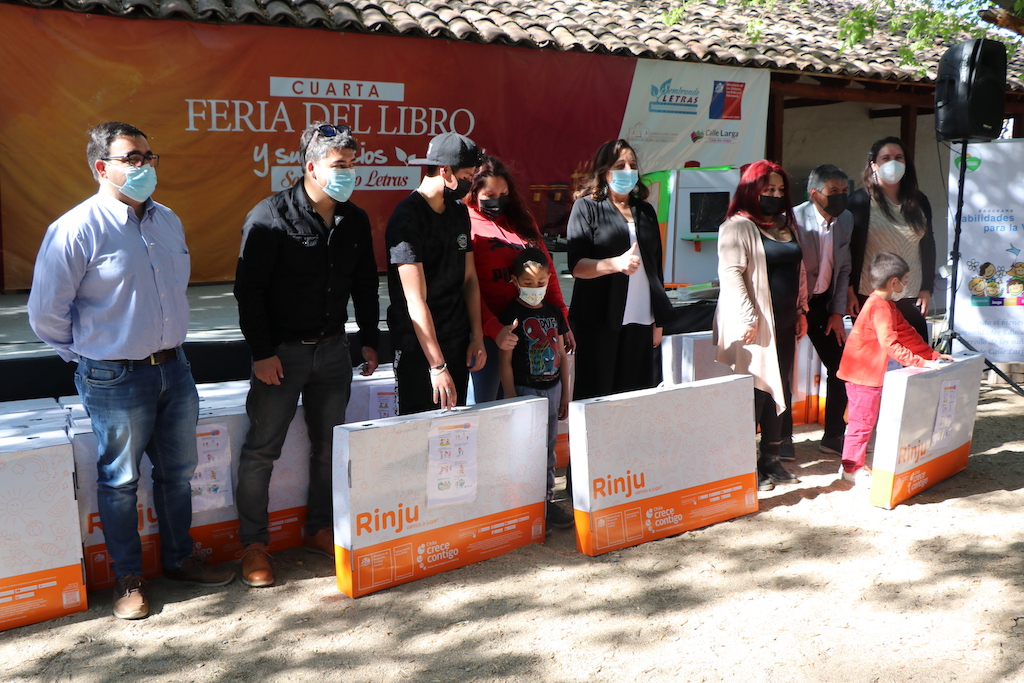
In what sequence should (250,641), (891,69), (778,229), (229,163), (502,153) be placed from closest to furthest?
(250,641) < (778,229) < (229,163) < (502,153) < (891,69)

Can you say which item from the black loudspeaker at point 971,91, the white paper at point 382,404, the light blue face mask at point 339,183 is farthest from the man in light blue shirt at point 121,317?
the black loudspeaker at point 971,91

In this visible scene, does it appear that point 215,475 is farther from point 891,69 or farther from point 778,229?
point 891,69

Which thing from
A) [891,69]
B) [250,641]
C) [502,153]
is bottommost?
[250,641]

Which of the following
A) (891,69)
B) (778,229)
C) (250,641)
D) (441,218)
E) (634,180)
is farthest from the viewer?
(891,69)

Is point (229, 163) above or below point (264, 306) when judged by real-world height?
above

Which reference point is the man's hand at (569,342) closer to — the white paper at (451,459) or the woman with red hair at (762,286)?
the white paper at (451,459)

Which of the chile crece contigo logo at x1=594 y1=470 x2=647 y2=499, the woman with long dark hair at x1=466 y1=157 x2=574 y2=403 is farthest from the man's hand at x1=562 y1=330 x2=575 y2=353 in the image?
the chile crece contigo logo at x1=594 y1=470 x2=647 y2=499

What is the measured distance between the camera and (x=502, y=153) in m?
9.35

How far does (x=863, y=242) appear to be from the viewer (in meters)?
4.77

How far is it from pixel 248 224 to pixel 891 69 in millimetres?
9987

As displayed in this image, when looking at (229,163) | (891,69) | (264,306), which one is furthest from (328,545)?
(891,69)

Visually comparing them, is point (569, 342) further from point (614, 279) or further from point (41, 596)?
point (41, 596)

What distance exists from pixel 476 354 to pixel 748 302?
1.43m

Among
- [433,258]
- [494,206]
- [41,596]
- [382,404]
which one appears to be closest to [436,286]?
[433,258]
